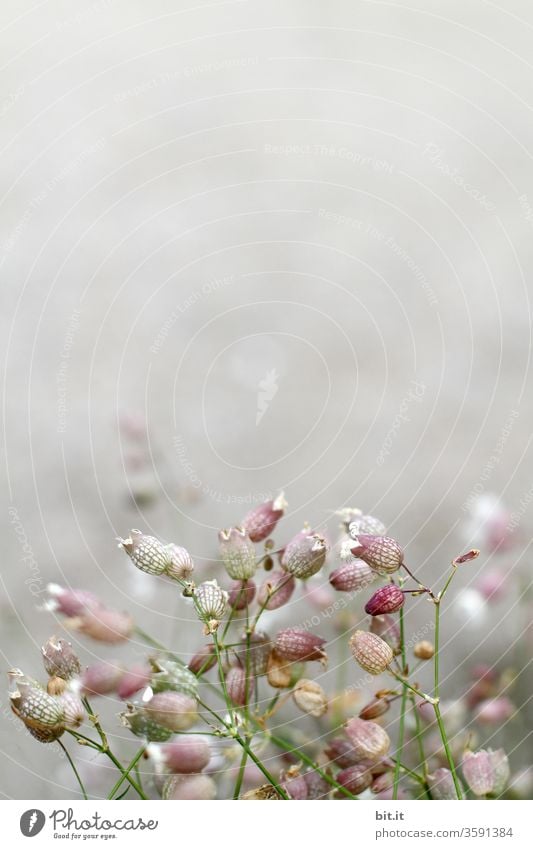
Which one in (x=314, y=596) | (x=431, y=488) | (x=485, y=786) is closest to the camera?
(x=485, y=786)

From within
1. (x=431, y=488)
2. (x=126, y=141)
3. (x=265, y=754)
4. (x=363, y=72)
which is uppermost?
(x=363, y=72)

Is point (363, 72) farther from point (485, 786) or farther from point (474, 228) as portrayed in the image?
point (485, 786)

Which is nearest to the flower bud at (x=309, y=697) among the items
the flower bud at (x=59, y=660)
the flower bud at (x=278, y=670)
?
the flower bud at (x=278, y=670)

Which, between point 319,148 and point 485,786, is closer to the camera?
point 485,786

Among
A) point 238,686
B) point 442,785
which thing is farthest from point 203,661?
point 442,785

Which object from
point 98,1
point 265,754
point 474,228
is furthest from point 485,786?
point 98,1
